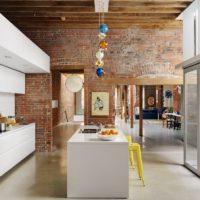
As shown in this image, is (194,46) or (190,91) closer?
(194,46)

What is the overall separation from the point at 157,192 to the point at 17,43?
357cm

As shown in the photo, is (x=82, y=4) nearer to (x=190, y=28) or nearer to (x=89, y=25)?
(x=89, y=25)

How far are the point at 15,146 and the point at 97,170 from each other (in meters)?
2.72

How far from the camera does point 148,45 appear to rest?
353 inches

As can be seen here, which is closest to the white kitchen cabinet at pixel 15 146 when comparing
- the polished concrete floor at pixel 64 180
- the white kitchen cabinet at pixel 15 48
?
the polished concrete floor at pixel 64 180

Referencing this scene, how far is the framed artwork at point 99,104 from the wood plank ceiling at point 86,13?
199cm

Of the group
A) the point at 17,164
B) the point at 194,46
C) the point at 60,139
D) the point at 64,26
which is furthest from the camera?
the point at 60,139

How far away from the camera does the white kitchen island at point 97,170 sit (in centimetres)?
464

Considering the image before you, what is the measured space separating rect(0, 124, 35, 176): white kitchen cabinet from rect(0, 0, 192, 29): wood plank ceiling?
109 inches

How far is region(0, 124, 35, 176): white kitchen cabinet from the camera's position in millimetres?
5883

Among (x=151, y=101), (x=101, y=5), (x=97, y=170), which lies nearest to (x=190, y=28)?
(x=101, y=5)

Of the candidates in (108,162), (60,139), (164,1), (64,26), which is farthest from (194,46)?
(60,139)

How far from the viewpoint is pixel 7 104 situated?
8.12 metres

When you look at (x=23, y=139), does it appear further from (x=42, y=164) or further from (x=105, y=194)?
(x=105, y=194)
